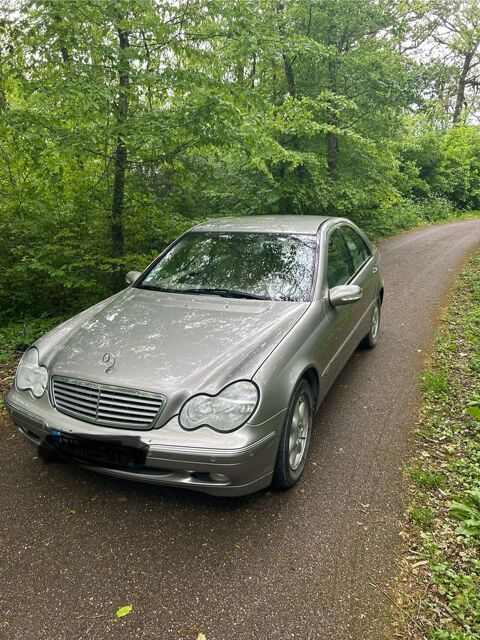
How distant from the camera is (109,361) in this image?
8.48 ft

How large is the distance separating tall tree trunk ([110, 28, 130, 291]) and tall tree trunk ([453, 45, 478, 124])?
2763 cm

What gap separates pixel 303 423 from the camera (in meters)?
2.93

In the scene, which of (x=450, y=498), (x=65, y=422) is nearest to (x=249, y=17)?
(x=65, y=422)

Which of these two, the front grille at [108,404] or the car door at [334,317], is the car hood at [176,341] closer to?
the front grille at [108,404]

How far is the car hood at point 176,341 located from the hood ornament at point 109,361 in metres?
0.02

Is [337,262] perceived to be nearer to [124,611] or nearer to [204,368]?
[204,368]

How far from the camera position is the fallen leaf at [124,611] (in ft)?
6.51

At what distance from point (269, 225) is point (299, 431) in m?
1.95

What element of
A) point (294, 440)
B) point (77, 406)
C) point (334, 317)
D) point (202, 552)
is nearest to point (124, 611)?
point (202, 552)

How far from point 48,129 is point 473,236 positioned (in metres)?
14.4

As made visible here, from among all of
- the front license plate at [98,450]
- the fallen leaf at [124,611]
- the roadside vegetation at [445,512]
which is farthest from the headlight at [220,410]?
the roadside vegetation at [445,512]

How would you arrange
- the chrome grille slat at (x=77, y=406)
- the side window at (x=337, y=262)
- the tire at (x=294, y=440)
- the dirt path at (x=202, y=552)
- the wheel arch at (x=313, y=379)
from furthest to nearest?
the side window at (x=337, y=262) → the wheel arch at (x=313, y=379) → the tire at (x=294, y=440) → the chrome grille slat at (x=77, y=406) → the dirt path at (x=202, y=552)

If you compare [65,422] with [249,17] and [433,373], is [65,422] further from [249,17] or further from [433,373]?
[249,17]

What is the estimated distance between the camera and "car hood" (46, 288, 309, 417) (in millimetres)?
2436
